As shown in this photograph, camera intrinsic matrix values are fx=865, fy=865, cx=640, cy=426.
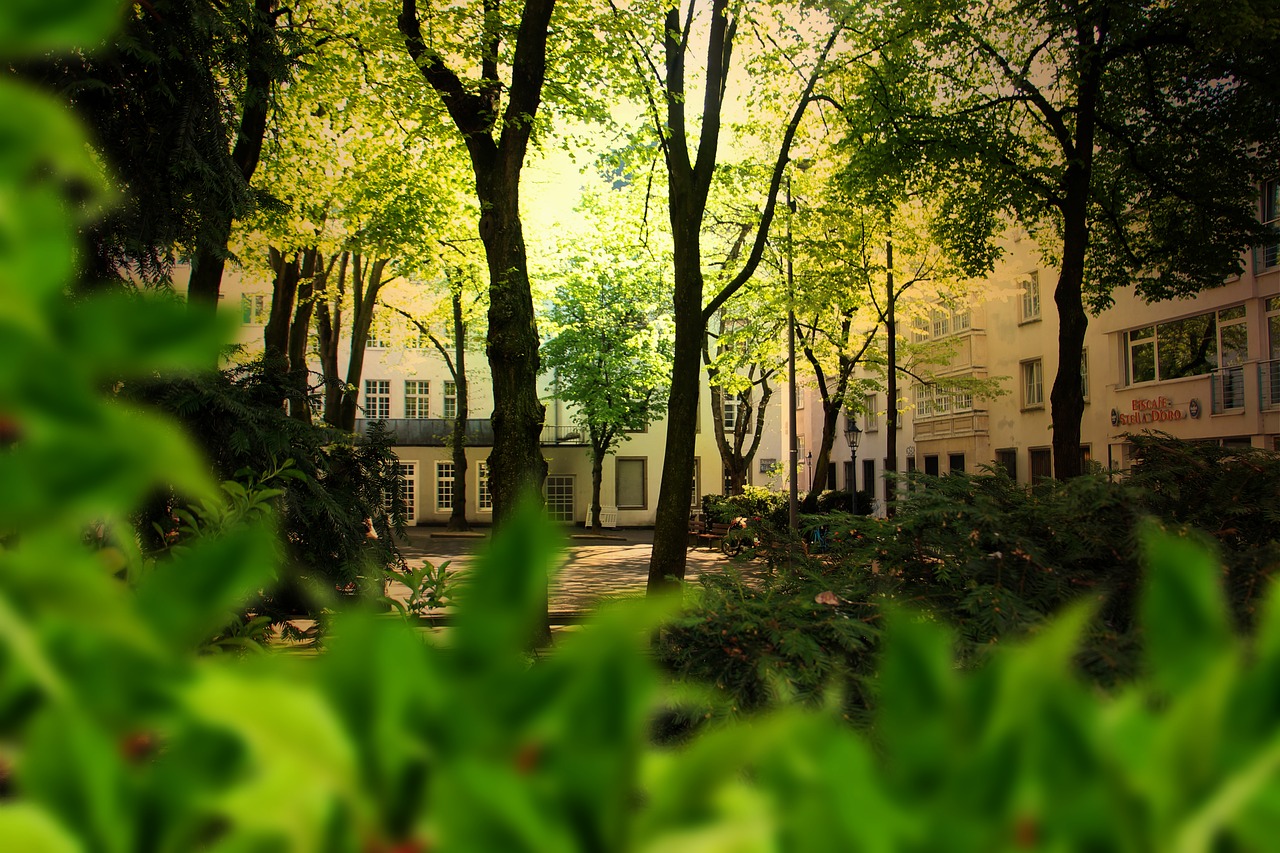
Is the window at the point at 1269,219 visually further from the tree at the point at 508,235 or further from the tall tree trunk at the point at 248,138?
the tall tree trunk at the point at 248,138

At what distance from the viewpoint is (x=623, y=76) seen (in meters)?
13.2

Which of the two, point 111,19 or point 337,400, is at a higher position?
point 337,400

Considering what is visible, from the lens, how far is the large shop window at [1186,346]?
25391 millimetres

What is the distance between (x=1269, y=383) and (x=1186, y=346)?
349 cm

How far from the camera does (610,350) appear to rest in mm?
39844

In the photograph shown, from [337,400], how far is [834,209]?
13384 mm

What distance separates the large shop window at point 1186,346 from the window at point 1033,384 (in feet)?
15.9

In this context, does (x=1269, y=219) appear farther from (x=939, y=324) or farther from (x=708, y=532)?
(x=708, y=532)

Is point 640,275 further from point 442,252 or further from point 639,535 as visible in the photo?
point 639,535

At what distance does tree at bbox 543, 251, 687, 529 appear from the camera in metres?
36.9

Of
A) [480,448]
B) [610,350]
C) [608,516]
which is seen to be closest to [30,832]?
[610,350]

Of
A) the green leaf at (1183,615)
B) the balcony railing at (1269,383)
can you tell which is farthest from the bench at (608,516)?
the green leaf at (1183,615)

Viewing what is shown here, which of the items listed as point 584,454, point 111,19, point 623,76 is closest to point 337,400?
point 623,76

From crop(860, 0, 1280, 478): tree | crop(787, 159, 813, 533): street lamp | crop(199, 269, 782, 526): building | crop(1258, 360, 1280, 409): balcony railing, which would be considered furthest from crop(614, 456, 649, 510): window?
crop(860, 0, 1280, 478): tree
